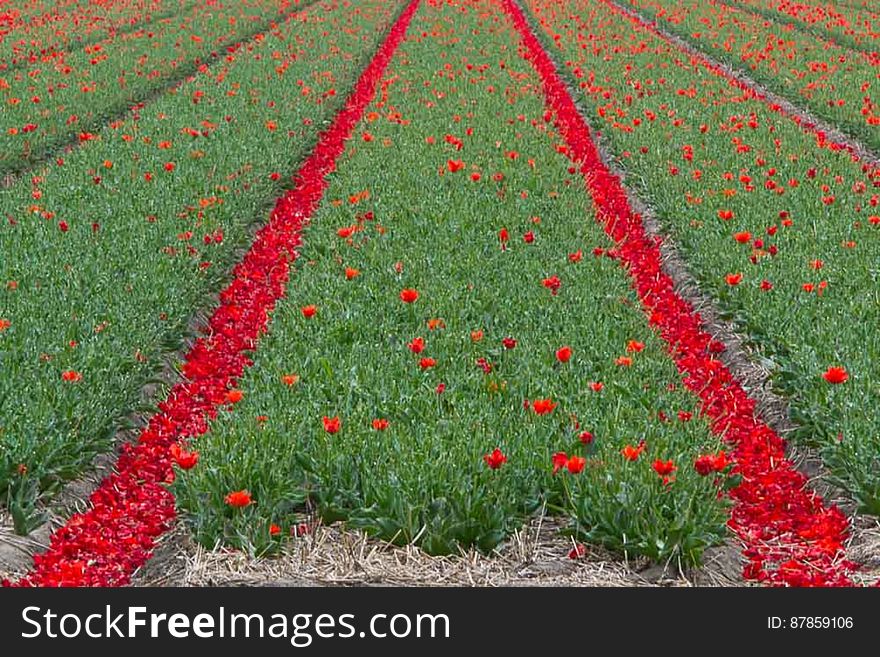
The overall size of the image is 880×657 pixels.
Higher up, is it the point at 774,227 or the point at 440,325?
the point at 440,325

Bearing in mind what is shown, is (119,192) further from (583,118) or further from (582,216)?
(583,118)

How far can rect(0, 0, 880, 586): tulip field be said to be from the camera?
426 cm

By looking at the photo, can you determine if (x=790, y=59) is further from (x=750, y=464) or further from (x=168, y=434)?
(x=168, y=434)


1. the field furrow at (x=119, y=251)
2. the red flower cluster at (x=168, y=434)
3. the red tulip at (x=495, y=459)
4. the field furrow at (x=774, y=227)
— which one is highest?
the field furrow at (x=119, y=251)

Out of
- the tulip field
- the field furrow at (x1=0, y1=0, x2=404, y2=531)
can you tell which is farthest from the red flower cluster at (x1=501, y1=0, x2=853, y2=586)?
the field furrow at (x1=0, y1=0, x2=404, y2=531)


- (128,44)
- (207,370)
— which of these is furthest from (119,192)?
(128,44)

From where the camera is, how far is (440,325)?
596 cm

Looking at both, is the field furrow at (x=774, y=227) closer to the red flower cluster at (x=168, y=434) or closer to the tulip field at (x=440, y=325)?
the tulip field at (x=440, y=325)

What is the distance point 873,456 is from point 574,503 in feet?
4.69

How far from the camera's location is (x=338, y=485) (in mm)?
4359

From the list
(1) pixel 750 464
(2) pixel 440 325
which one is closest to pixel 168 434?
(2) pixel 440 325

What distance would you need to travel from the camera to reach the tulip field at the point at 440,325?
14.0 ft

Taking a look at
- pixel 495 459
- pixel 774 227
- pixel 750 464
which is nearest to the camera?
pixel 495 459

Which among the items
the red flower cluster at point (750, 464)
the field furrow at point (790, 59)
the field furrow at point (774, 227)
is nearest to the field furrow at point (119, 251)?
the red flower cluster at point (750, 464)
